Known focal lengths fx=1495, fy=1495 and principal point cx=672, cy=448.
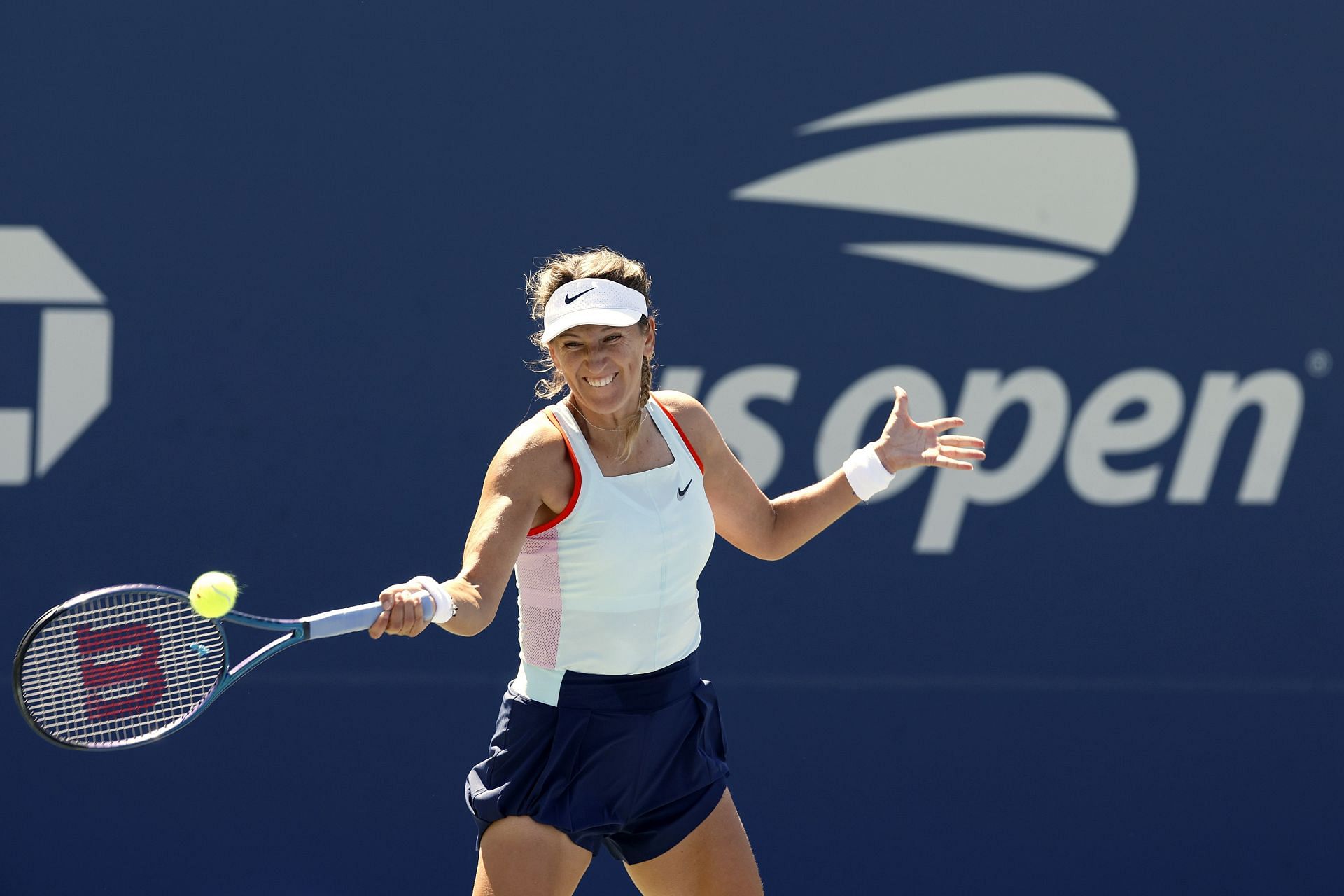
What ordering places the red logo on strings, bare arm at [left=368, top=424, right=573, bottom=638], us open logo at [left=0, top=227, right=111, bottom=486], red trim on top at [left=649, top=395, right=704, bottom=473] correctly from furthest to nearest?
us open logo at [left=0, top=227, right=111, bottom=486]
red trim on top at [left=649, top=395, right=704, bottom=473]
the red logo on strings
bare arm at [left=368, top=424, right=573, bottom=638]

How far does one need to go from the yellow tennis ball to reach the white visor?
2.26ft

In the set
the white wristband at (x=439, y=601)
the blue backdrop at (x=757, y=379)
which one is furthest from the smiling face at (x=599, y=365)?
the blue backdrop at (x=757, y=379)

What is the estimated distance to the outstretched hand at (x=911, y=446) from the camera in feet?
9.50

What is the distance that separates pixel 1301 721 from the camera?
12.9ft

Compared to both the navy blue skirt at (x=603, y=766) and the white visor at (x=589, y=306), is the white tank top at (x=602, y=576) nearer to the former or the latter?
the navy blue skirt at (x=603, y=766)

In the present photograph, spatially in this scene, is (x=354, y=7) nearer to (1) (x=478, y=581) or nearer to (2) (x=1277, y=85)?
(1) (x=478, y=581)

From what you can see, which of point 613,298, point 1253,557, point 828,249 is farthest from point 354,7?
point 1253,557

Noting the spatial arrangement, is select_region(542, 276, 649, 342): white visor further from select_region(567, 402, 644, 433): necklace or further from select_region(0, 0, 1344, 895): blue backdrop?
select_region(0, 0, 1344, 895): blue backdrop

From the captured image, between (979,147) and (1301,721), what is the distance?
1730 mm

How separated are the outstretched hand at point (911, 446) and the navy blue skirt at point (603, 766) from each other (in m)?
0.61

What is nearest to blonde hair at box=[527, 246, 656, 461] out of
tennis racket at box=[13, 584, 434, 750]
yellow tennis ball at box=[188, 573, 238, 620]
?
tennis racket at box=[13, 584, 434, 750]

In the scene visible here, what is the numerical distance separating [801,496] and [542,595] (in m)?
0.64

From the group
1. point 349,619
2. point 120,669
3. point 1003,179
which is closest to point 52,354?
point 120,669

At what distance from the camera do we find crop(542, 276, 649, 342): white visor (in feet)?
8.30
